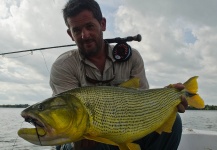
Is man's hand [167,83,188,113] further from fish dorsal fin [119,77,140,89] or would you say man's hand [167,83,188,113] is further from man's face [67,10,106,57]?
man's face [67,10,106,57]

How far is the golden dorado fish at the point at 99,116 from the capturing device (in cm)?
279

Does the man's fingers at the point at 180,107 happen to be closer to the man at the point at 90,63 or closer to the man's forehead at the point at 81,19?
the man at the point at 90,63

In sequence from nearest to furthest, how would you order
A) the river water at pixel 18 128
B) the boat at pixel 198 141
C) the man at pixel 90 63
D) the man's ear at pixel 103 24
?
the man at pixel 90 63 < the man's ear at pixel 103 24 < the boat at pixel 198 141 < the river water at pixel 18 128

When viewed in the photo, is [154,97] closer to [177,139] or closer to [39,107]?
[177,139]

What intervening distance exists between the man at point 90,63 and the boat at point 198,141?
8.31 feet

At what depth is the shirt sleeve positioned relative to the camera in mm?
4591

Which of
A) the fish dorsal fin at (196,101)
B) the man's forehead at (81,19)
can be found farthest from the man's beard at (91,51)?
A: the fish dorsal fin at (196,101)

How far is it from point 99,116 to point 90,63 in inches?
58.6

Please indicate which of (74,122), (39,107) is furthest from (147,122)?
(39,107)

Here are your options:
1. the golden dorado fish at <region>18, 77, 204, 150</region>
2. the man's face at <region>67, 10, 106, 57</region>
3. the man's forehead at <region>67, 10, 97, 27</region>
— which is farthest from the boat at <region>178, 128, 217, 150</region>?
the man's forehead at <region>67, 10, 97, 27</region>

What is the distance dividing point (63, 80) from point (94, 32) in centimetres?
76

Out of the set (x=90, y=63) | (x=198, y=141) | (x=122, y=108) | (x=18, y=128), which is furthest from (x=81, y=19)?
(x=18, y=128)

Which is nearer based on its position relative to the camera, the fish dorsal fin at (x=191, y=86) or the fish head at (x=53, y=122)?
the fish head at (x=53, y=122)

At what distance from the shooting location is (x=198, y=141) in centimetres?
680
